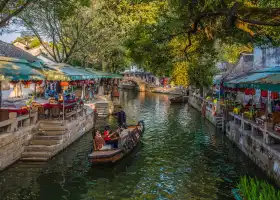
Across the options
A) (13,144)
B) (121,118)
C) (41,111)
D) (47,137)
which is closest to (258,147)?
(121,118)

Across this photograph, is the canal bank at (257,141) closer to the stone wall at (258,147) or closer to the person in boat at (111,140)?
the stone wall at (258,147)

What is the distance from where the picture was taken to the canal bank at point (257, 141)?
1308cm

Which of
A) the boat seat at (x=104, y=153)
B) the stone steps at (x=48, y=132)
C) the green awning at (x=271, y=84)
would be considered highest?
the green awning at (x=271, y=84)

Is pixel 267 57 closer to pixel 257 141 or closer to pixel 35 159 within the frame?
pixel 257 141

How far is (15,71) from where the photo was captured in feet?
44.6

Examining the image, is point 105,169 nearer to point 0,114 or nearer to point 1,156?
point 1,156

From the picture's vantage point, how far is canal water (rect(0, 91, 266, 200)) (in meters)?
12.4

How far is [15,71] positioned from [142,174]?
297 inches

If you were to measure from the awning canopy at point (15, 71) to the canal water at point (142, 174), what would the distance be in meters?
4.29

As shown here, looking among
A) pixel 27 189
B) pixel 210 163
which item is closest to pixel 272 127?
pixel 210 163

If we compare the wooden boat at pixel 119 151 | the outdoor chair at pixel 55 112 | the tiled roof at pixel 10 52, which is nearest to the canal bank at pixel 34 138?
the outdoor chair at pixel 55 112

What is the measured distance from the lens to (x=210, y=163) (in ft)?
54.7

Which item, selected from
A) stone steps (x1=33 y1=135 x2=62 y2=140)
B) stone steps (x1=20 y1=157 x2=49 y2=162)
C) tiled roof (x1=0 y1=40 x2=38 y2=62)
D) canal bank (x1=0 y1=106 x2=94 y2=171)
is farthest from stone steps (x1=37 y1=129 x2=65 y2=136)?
tiled roof (x1=0 y1=40 x2=38 y2=62)

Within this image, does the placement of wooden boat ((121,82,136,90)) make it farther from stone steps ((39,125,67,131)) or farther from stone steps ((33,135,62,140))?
stone steps ((33,135,62,140))
